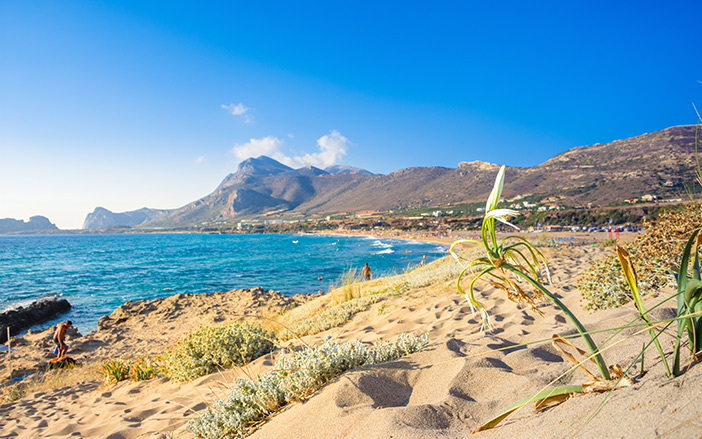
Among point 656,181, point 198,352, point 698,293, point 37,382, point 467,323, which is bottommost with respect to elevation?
point 37,382

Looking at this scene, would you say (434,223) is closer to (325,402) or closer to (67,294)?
(67,294)

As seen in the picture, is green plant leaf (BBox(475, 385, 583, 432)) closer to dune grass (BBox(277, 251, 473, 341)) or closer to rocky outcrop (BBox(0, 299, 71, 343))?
dune grass (BBox(277, 251, 473, 341))

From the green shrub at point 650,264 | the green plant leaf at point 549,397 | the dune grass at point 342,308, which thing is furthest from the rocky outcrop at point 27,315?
the green shrub at point 650,264

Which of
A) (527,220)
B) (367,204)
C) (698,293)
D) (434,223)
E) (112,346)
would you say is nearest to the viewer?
(698,293)

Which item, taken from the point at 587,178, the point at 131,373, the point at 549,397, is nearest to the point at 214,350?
the point at 131,373

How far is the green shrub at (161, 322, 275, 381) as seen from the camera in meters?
5.04

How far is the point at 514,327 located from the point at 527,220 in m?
59.1

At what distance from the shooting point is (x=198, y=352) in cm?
518

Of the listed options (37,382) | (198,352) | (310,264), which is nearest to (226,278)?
(310,264)

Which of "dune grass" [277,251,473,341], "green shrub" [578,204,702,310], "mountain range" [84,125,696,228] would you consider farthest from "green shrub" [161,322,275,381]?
"mountain range" [84,125,696,228]

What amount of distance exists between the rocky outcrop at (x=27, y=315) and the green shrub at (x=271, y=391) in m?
17.1

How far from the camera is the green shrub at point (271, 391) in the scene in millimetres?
2764

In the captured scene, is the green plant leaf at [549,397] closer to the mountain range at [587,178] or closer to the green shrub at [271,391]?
the green shrub at [271,391]

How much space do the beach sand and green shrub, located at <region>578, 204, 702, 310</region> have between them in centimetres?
35
